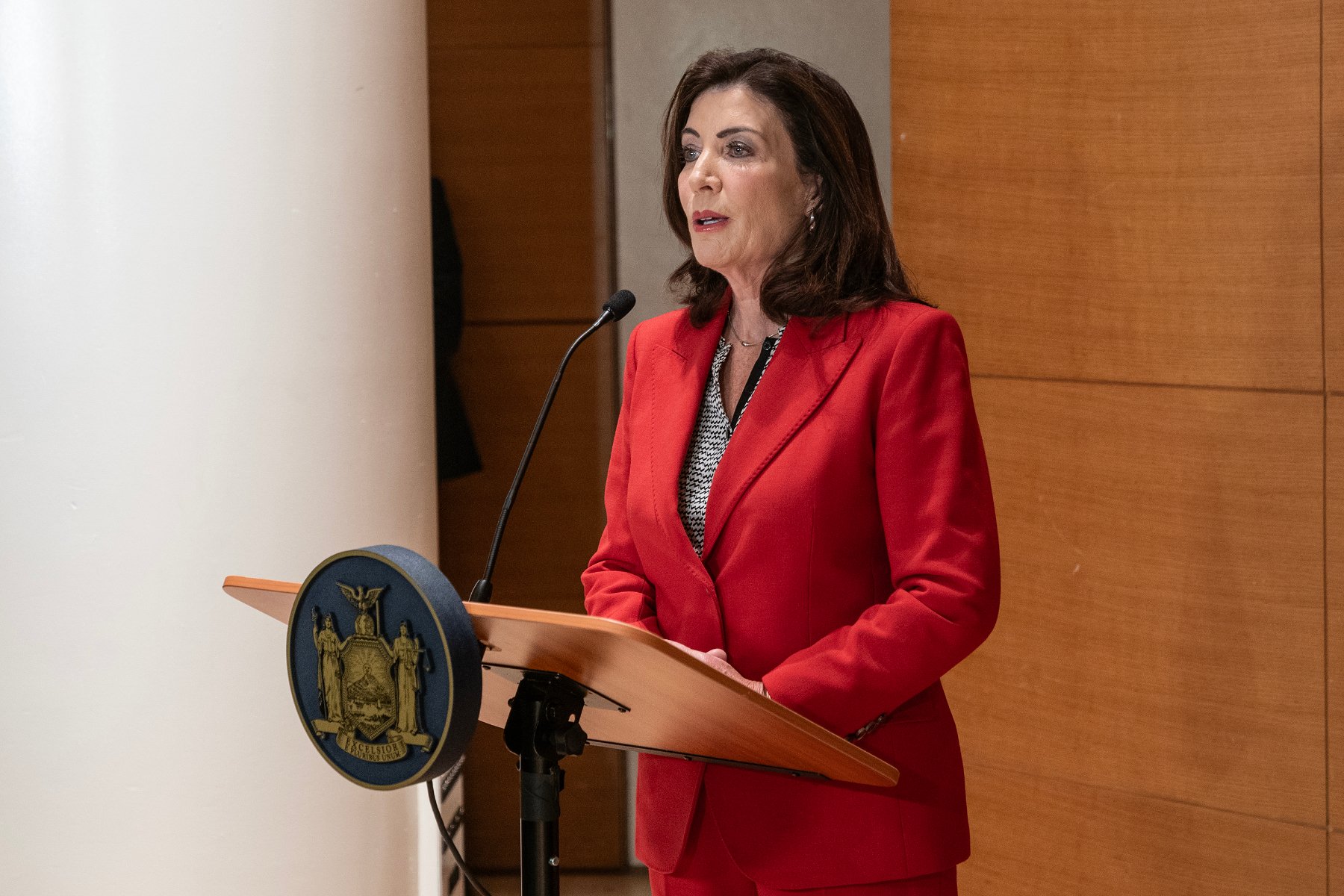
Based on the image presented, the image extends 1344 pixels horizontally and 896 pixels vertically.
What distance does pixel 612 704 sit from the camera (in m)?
1.37

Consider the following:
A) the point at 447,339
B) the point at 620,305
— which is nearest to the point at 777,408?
the point at 620,305

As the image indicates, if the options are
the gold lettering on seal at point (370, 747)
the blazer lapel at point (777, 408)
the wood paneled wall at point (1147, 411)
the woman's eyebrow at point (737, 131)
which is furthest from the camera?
the wood paneled wall at point (1147, 411)

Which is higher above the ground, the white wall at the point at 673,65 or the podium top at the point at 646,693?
the white wall at the point at 673,65

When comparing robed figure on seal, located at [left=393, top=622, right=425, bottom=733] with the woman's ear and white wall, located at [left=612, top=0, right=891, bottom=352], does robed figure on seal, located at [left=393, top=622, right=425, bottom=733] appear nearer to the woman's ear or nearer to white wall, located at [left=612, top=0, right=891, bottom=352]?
the woman's ear

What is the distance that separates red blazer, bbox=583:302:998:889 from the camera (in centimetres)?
161

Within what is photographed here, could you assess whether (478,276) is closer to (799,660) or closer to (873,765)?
(799,660)

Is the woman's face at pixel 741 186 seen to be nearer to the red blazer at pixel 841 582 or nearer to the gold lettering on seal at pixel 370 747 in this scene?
the red blazer at pixel 841 582

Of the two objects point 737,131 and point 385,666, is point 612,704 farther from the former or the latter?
point 737,131

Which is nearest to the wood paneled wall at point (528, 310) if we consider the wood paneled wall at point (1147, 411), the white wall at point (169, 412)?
the wood paneled wall at point (1147, 411)

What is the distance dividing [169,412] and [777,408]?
38.3 inches

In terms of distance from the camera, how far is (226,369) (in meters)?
2.18

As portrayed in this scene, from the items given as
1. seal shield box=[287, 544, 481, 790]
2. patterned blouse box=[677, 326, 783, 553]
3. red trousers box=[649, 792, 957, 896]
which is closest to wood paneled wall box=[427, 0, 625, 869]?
patterned blouse box=[677, 326, 783, 553]

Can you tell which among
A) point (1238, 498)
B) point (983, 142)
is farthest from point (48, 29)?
point (1238, 498)

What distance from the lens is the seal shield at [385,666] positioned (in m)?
1.21
